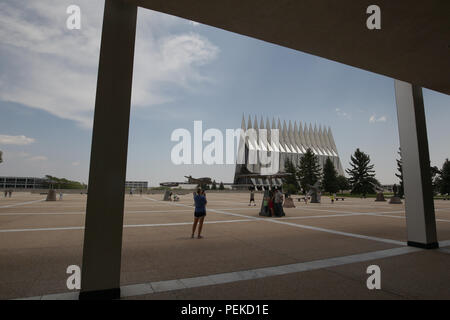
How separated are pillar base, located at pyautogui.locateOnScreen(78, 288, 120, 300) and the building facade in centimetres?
7020

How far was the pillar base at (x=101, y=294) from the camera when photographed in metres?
3.13

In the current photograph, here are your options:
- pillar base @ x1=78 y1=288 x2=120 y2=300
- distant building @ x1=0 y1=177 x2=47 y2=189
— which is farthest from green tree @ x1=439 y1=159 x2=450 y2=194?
distant building @ x1=0 y1=177 x2=47 y2=189

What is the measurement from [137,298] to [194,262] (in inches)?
67.4

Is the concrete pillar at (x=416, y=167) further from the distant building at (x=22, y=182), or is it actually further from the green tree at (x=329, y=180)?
the distant building at (x=22, y=182)

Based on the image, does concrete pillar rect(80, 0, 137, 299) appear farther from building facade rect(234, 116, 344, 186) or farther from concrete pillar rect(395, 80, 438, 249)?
building facade rect(234, 116, 344, 186)

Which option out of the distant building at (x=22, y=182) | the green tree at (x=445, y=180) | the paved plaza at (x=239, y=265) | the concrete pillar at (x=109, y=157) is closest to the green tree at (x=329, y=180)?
the green tree at (x=445, y=180)

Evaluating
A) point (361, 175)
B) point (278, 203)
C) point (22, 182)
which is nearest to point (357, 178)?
point (361, 175)

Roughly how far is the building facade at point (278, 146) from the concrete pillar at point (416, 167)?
65462 millimetres

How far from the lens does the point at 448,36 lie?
180 inches

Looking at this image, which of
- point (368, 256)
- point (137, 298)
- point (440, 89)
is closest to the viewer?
point (137, 298)

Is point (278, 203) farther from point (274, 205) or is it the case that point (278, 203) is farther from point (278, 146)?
point (278, 146)

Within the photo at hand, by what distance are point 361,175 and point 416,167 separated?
55.1m
